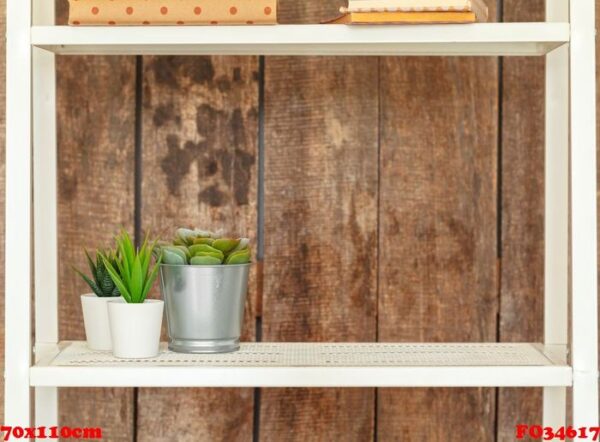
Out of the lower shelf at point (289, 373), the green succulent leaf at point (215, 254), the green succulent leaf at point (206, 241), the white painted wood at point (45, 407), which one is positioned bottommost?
the white painted wood at point (45, 407)

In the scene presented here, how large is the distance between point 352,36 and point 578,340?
0.45 meters

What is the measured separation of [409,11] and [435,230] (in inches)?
16.8

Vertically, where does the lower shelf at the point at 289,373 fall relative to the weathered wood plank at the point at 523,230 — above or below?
below

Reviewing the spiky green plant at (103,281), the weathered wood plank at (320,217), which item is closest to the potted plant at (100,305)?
the spiky green plant at (103,281)

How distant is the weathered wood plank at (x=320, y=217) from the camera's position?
1391 mm

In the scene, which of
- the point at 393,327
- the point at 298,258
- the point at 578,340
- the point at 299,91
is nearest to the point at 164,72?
the point at 299,91

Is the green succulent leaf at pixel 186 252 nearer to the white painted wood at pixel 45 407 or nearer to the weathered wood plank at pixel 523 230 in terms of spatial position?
the white painted wood at pixel 45 407

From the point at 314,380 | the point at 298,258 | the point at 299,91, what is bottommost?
the point at 314,380

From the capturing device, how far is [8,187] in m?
1.06

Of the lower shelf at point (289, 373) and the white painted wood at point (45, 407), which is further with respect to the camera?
the white painted wood at point (45, 407)

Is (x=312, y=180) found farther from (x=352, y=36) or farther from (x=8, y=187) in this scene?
(x=8, y=187)

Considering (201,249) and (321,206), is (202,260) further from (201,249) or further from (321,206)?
(321,206)

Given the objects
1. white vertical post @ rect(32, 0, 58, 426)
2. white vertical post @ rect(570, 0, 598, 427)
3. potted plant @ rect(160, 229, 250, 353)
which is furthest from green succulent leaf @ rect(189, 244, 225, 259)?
white vertical post @ rect(570, 0, 598, 427)

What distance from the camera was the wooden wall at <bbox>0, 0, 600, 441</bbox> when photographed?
1.39 m
